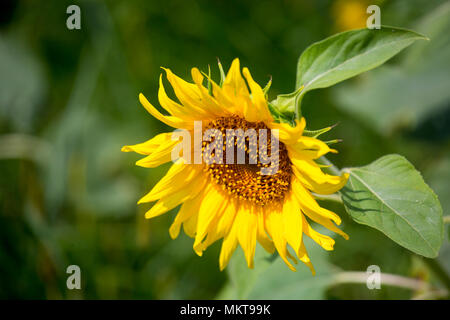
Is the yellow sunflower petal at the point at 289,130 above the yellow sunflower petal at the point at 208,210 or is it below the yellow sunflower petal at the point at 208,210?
above

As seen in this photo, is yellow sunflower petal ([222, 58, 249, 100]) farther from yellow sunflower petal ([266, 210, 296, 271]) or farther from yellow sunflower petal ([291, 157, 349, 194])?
yellow sunflower petal ([266, 210, 296, 271])

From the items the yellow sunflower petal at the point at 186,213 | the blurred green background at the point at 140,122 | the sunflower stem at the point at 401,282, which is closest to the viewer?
the yellow sunflower petal at the point at 186,213

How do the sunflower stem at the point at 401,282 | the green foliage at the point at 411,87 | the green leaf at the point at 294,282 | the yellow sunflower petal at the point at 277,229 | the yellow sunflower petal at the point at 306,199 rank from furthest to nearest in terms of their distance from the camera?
the green foliage at the point at 411,87 → the green leaf at the point at 294,282 → the sunflower stem at the point at 401,282 → the yellow sunflower petal at the point at 277,229 → the yellow sunflower petal at the point at 306,199
